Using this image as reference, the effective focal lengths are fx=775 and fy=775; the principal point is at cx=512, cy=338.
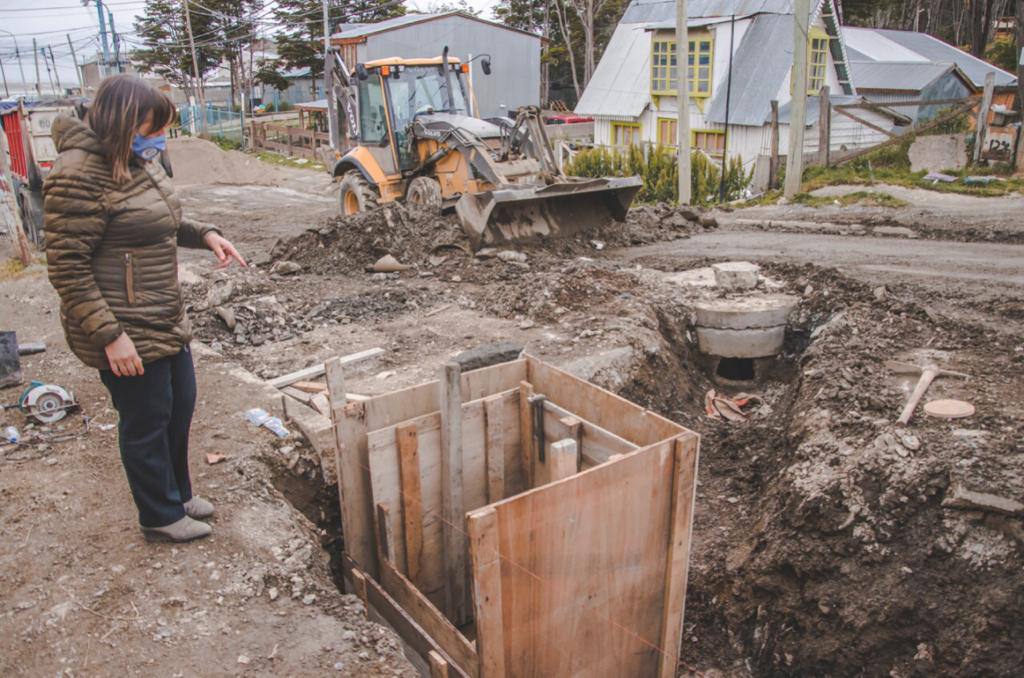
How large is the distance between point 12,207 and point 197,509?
7911 mm

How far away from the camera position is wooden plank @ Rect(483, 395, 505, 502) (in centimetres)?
401

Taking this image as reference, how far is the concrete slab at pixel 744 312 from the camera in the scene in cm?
701

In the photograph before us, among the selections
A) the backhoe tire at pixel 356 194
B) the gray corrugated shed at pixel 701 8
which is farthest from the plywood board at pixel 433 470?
the gray corrugated shed at pixel 701 8

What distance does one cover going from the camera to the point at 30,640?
2.90m

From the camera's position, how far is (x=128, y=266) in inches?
116

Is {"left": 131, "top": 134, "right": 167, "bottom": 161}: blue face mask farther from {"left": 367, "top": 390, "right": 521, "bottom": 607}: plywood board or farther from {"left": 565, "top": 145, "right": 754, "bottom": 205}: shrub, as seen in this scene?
{"left": 565, "top": 145, "right": 754, "bottom": 205}: shrub

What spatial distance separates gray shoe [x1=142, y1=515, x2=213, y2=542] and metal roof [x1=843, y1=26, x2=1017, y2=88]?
25845mm

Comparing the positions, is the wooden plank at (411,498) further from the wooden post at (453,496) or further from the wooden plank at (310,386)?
the wooden plank at (310,386)

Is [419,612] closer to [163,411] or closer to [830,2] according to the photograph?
[163,411]

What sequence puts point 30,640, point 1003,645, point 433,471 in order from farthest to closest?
point 433,471, point 1003,645, point 30,640

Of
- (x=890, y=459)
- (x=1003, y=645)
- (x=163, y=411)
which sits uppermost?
(x=163, y=411)

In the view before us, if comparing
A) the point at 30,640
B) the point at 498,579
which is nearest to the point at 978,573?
the point at 498,579

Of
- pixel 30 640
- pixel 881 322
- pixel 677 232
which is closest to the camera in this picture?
pixel 30 640

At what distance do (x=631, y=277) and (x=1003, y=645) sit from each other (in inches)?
191
